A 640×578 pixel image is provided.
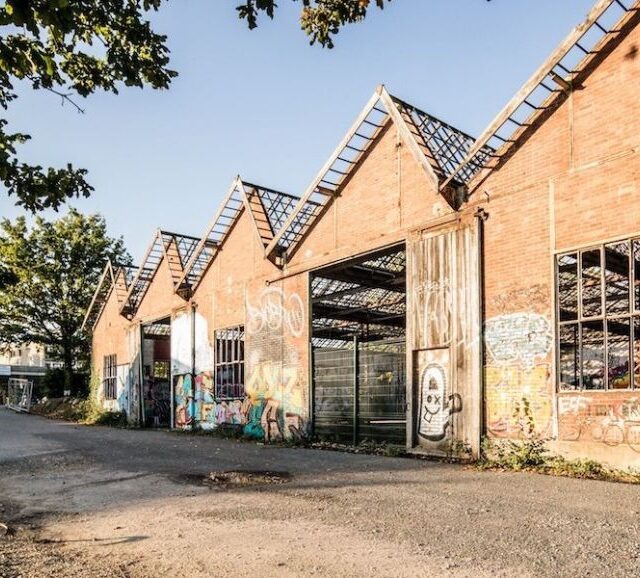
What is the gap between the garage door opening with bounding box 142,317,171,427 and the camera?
2523cm

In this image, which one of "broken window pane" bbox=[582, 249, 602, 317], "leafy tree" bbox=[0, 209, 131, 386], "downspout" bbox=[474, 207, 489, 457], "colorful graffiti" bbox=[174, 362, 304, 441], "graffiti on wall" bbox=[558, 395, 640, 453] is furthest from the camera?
"leafy tree" bbox=[0, 209, 131, 386]

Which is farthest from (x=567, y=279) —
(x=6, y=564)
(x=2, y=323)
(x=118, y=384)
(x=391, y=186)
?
(x=2, y=323)

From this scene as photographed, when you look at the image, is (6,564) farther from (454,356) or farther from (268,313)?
(268,313)

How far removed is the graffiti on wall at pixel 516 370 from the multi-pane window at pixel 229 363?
9.10 meters

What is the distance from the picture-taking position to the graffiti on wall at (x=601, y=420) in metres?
9.26

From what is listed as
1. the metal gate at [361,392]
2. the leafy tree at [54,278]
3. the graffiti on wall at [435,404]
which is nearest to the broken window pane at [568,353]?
the metal gate at [361,392]

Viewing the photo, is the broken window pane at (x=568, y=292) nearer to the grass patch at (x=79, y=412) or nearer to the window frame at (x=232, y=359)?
the window frame at (x=232, y=359)

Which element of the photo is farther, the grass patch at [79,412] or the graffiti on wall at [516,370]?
the grass patch at [79,412]

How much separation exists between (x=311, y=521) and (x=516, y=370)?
580 cm

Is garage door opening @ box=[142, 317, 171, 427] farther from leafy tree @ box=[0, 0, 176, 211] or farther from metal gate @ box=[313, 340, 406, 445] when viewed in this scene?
leafy tree @ box=[0, 0, 176, 211]

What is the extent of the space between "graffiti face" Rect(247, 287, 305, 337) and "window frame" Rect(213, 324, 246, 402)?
0.89 meters

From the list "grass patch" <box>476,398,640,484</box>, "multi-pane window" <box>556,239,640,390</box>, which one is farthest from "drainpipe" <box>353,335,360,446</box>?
"multi-pane window" <box>556,239,640,390</box>

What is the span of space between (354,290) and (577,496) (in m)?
11.9

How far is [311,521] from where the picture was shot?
20.9 ft
